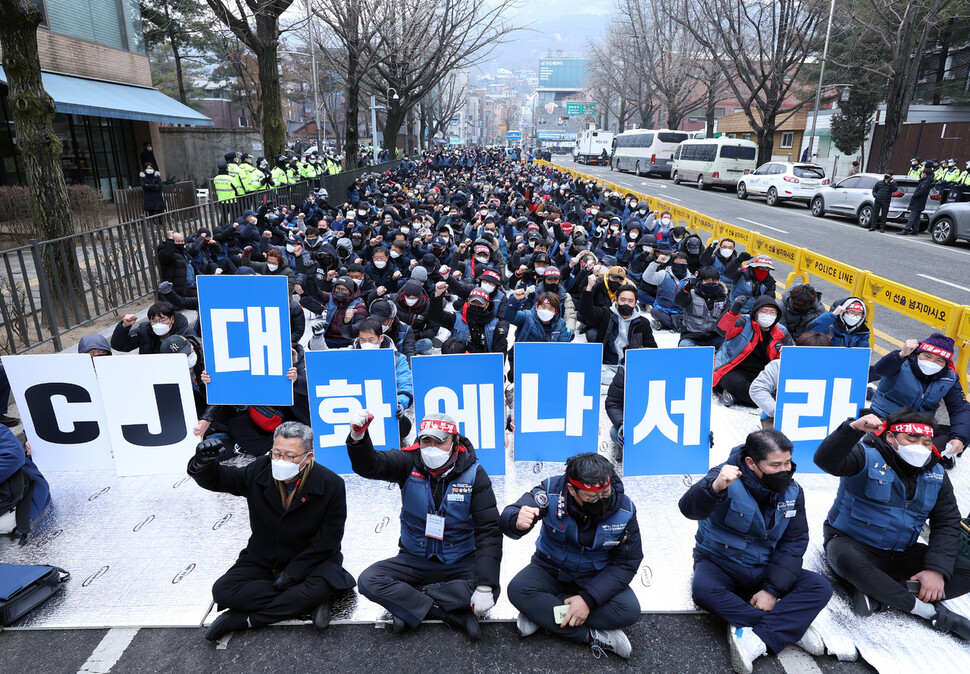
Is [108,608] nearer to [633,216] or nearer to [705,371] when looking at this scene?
[705,371]

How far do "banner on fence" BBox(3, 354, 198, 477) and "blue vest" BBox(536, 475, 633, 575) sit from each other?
311cm

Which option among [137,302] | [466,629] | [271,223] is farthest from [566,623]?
[271,223]

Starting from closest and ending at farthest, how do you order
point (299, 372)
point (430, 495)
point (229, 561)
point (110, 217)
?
point (430, 495) < point (229, 561) < point (299, 372) < point (110, 217)

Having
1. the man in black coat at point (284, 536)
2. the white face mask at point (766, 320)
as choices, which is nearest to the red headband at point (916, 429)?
the white face mask at point (766, 320)

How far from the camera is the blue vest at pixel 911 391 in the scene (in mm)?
5082

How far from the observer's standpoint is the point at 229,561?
421cm

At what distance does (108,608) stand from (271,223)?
9983mm

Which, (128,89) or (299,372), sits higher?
(128,89)

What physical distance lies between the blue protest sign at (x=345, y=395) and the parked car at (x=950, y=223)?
16.8 metres

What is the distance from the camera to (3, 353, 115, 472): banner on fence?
4.86m

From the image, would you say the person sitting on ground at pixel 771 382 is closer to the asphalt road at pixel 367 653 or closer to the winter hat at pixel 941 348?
the winter hat at pixel 941 348

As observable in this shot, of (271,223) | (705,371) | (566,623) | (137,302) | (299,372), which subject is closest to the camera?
(566,623)

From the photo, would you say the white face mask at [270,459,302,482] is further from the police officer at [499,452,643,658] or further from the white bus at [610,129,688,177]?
the white bus at [610,129,688,177]

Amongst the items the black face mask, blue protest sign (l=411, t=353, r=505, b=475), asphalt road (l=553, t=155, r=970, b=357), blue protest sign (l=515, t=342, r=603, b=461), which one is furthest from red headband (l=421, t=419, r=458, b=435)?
asphalt road (l=553, t=155, r=970, b=357)
